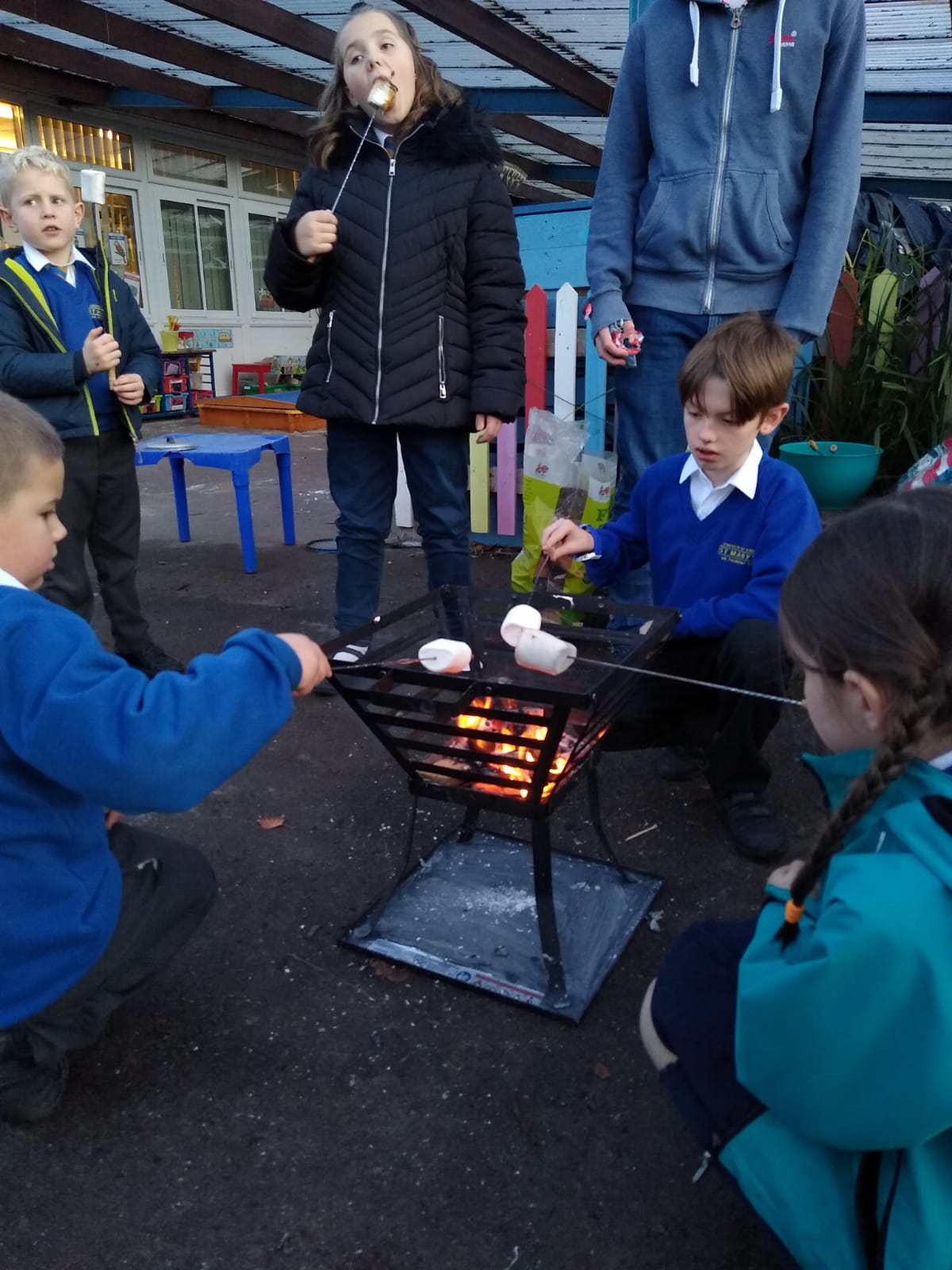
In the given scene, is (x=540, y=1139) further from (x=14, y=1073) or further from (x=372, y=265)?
(x=372, y=265)

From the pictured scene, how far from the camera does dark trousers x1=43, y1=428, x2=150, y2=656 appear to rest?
330 centimetres

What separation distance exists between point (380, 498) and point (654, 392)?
100cm

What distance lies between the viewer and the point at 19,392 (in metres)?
3.19

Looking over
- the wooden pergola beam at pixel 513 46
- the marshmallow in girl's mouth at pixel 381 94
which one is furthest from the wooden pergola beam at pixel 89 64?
the marshmallow in girl's mouth at pixel 381 94

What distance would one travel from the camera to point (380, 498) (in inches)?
131

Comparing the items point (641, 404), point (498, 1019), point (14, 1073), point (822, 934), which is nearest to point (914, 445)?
point (641, 404)

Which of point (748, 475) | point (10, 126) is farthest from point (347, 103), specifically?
point (10, 126)

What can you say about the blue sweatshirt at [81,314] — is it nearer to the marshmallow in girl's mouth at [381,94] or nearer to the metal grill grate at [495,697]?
the marshmallow in girl's mouth at [381,94]

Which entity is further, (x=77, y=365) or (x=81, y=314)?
(x=81, y=314)

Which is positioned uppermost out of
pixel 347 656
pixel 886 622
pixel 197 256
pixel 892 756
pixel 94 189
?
pixel 197 256

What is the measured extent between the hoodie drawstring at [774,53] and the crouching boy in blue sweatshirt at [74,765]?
7.10 feet

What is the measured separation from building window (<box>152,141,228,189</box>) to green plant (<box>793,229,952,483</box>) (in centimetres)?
926

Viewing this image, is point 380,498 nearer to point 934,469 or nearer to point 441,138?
point 441,138

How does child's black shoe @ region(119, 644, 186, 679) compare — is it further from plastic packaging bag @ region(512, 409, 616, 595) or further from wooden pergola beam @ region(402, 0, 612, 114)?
wooden pergola beam @ region(402, 0, 612, 114)
